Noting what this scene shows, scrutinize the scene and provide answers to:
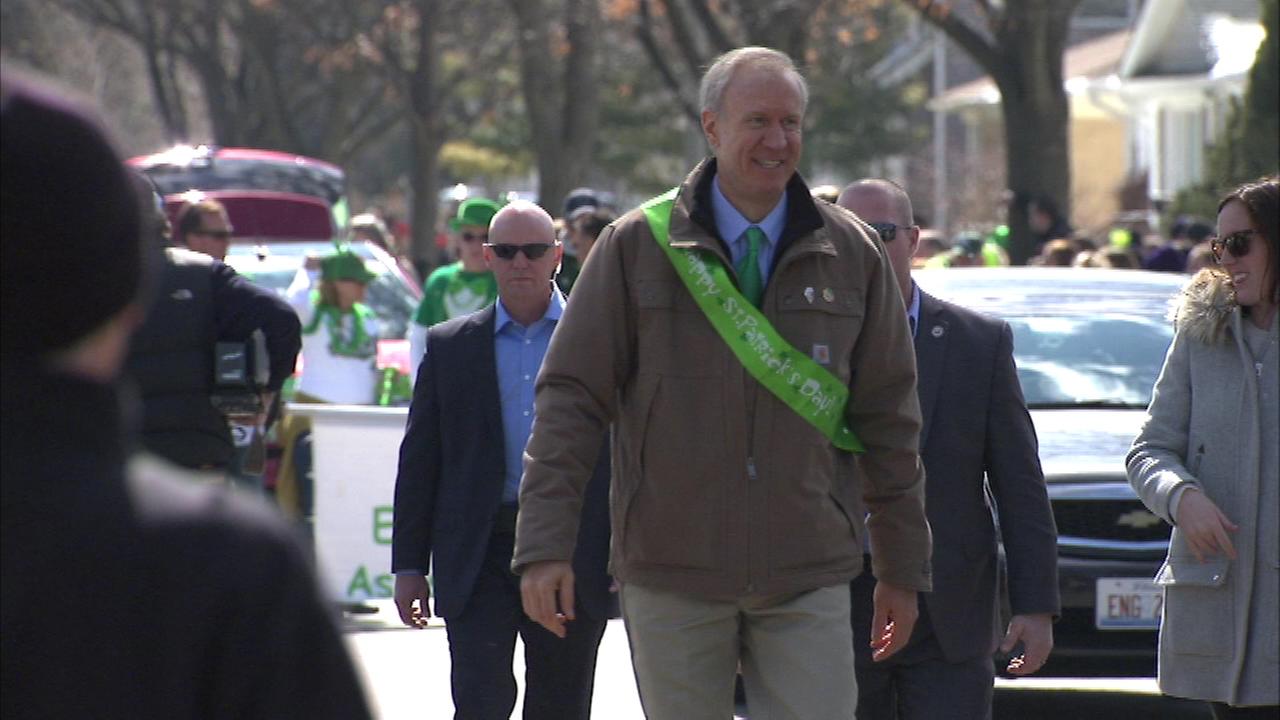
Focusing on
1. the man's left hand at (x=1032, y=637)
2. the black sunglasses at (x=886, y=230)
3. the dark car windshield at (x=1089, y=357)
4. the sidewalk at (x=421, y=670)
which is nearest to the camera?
the man's left hand at (x=1032, y=637)

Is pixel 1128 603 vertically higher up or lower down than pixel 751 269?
lower down

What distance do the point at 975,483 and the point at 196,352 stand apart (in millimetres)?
2529

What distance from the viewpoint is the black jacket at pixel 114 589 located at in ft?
6.34

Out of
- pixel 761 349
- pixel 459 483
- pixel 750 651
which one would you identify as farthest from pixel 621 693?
pixel 761 349

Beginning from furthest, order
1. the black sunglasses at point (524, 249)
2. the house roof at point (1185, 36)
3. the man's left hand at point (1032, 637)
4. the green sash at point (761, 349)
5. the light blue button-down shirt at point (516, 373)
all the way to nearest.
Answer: the house roof at point (1185, 36) < the black sunglasses at point (524, 249) < the light blue button-down shirt at point (516, 373) < the man's left hand at point (1032, 637) < the green sash at point (761, 349)

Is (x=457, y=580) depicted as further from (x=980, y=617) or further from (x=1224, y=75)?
(x=1224, y=75)

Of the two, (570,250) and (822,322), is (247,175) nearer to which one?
(570,250)

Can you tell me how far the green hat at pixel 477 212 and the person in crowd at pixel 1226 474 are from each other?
5405 millimetres

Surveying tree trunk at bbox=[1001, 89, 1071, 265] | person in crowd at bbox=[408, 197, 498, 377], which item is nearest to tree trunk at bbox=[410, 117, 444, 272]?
tree trunk at bbox=[1001, 89, 1071, 265]

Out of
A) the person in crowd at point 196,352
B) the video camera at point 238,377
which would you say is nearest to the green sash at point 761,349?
the person in crowd at point 196,352

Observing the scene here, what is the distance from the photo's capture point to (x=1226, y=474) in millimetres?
5254

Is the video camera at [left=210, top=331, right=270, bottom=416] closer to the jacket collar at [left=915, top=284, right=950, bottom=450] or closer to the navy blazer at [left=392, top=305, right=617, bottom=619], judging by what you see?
the navy blazer at [left=392, top=305, right=617, bottom=619]

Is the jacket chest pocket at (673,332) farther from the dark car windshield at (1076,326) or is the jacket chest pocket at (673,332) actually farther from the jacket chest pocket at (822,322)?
the dark car windshield at (1076,326)

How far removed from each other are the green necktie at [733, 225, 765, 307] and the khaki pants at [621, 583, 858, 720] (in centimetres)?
62
